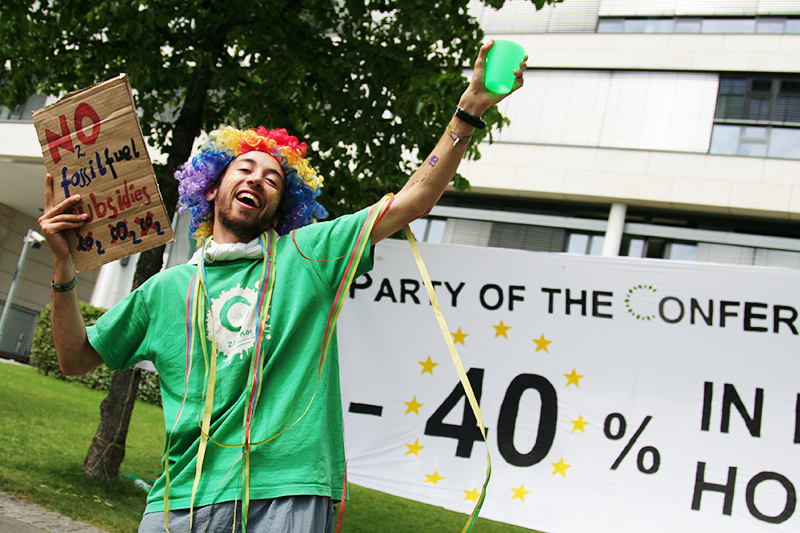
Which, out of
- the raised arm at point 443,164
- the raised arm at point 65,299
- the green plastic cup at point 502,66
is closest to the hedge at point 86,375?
the raised arm at point 65,299

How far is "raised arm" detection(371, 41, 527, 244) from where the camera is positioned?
1950mm

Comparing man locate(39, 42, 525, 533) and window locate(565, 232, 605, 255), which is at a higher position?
window locate(565, 232, 605, 255)

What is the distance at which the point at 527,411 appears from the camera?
424cm

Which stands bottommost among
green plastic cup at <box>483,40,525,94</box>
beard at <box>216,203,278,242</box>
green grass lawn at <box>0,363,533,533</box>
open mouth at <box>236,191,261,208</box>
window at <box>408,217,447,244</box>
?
green grass lawn at <box>0,363,533,533</box>

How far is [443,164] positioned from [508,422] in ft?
8.73

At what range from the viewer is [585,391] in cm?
418

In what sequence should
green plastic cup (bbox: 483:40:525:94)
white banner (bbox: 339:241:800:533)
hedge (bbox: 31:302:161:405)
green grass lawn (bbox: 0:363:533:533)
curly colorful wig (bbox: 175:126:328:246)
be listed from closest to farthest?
green plastic cup (bbox: 483:40:525:94) → curly colorful wig (bbox: 175:126:328:246) → white banner (bbox: 339:241:800:533) → green grass lawn (bbox: 0:363:533:533) → hedge (bbox: 31:302:161:405)

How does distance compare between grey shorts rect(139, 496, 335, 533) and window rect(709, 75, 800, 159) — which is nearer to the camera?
grey shorts rect(139, 496, 335, 533)

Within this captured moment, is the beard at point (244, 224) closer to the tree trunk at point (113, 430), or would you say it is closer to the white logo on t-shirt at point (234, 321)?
the white logo on t-shirt at point (234, 321)

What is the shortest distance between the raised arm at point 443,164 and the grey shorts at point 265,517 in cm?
76

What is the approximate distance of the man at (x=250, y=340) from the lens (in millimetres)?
1795

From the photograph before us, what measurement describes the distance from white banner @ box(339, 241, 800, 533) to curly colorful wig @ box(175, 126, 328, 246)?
7.36 ft

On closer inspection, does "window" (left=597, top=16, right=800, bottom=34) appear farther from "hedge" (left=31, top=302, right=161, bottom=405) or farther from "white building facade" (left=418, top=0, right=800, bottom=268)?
"hedge" (left=31, top=302, right=161, bottom=405)

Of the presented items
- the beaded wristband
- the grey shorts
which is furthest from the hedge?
the beaded wristband
